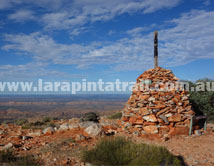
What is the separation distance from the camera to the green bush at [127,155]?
14.2 ft

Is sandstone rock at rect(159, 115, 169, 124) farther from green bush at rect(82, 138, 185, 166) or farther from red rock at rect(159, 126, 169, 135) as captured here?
green bush at rect(82, 138, 185, 166)

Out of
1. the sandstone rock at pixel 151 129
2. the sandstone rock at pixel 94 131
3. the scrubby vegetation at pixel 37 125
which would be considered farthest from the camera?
the scrubby vegetation at pixel 37 125

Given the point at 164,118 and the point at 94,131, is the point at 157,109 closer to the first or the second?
the point at 164,118

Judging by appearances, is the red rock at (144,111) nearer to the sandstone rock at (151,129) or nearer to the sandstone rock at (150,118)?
the sandstone rock at (150,118)

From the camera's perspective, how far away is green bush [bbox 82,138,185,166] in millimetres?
4328

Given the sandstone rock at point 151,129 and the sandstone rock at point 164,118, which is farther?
the sandstone rock at point 164,118

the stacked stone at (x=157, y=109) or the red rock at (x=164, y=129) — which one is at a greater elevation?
the stacked stone at (x=157, y=109)

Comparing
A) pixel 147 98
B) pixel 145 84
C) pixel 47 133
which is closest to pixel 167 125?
pixel 147 98

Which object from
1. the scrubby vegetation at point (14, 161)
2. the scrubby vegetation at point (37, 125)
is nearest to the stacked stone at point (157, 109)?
the scrubby vegetation at point (14, 161)

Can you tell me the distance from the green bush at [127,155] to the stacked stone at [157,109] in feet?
10.6

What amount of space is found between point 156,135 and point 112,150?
359cm

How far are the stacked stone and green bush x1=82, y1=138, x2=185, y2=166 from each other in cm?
324

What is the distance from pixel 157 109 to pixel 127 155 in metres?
4.31

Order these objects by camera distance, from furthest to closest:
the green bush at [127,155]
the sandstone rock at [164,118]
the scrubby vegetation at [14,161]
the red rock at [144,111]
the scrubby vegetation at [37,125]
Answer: the scrubby vegetation at [37,125] < the red rock at [144,111] < the sandstone rock at [164,118] < the scrubby vegetation at [14,161] < the green bush at [127,155]
